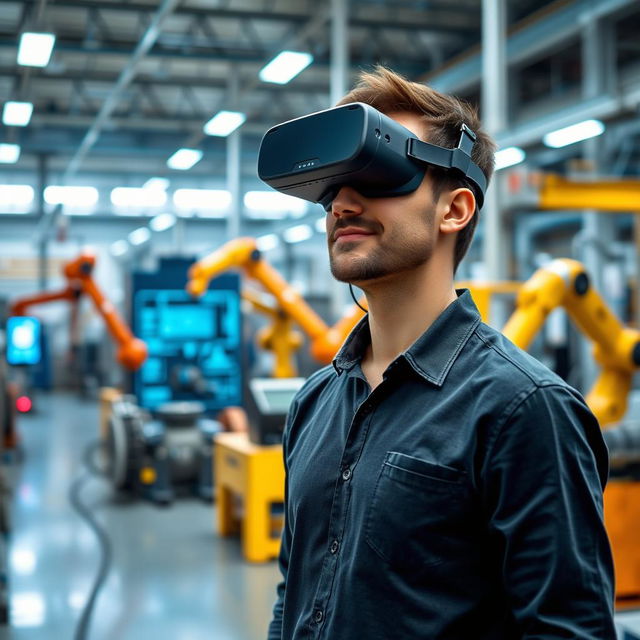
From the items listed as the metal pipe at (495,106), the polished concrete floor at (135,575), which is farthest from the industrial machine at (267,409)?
the metal pipe at (495,106)

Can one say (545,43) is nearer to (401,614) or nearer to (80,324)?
(401,614)

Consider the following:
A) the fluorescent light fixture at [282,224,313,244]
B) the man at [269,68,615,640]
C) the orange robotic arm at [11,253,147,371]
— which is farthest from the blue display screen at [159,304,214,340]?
the fluorescent light fixture at [282,224,313,244]

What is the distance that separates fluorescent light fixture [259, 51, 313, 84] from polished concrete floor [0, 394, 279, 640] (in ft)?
14.7

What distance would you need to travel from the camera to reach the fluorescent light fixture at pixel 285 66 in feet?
25.6

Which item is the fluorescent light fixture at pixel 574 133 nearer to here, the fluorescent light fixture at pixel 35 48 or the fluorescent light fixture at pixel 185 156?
the fluorescent light fixture at pixel 35 48

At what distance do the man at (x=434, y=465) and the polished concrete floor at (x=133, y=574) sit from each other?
3307mm

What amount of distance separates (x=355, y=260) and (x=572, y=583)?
1.93 feet

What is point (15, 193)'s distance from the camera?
18453mm

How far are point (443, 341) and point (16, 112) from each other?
894cm

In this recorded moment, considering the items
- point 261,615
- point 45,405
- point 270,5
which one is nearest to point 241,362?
point 261,615

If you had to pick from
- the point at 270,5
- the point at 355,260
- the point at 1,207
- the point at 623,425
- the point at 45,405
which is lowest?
the point at 45,405

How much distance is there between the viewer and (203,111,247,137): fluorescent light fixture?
9.73m

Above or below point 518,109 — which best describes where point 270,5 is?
above

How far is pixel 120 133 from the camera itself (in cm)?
1612
